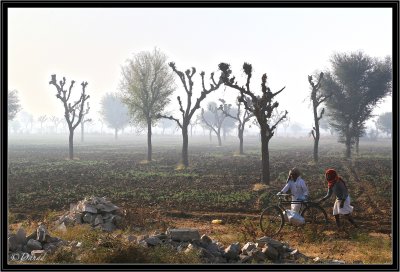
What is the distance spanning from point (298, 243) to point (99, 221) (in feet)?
20.3

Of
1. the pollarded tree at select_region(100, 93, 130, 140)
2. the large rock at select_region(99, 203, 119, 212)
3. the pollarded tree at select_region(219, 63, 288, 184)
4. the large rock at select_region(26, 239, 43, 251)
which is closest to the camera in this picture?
the large rock at select_region(26, 239, 43, 251)

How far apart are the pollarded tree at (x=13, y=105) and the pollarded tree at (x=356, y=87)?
5357 cm

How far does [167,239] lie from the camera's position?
9.22 meters

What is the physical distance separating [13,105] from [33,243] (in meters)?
65.8

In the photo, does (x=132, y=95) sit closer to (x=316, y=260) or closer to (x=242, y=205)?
(x=242, y=205)

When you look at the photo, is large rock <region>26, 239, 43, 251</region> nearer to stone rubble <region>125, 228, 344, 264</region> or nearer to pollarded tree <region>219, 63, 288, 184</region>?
stone rubble <region>125, 228, 344, 264</region>

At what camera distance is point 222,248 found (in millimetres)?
8930

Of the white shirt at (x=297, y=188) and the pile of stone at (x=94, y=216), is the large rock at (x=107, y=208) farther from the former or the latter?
the white shirt at (x=297, y=188)

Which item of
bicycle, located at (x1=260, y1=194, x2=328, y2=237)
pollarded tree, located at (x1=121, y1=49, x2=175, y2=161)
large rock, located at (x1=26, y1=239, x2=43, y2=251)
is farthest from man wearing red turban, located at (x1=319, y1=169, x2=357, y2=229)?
pollarded tree, located at (x1=121, y1=49, x2=175, y2=161)

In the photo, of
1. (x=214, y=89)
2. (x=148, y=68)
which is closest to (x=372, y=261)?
(x=214, y=89)

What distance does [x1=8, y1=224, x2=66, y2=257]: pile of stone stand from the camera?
8.62 metres

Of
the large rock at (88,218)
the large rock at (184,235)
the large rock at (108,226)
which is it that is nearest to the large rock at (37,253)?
the large rock at (184,235)

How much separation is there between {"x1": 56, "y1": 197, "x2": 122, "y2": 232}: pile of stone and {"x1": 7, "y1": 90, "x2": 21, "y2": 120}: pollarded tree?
60.9 meters

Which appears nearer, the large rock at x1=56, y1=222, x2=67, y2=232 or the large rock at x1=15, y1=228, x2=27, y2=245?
the large rock at x1=15, y1=228, x2=27, y2=245
